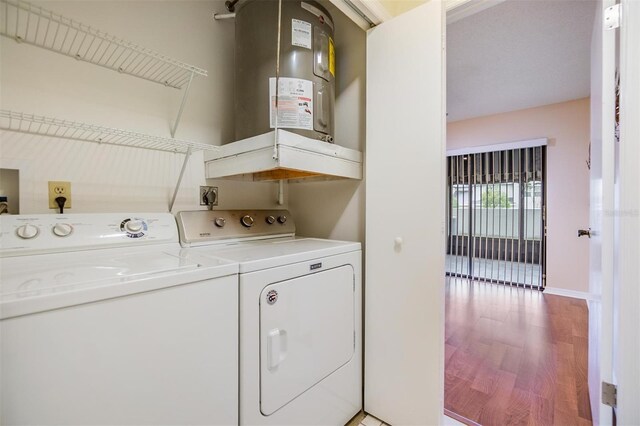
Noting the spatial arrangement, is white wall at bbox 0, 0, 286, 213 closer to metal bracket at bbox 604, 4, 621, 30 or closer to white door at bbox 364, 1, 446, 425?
white door at bbox 364, 1, 446, 425

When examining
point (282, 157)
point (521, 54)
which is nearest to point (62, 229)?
point (282, 157)

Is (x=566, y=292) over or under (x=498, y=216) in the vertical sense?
under

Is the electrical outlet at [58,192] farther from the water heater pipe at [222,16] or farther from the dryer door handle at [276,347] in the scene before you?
the water heater pipe at [222,16]

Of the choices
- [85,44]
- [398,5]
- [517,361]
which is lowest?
[517,361]

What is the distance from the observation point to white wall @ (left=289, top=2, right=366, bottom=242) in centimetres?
169

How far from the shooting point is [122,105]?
4.48 ft

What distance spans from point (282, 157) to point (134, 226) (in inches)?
29.0

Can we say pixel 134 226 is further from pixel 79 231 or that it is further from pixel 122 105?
pixel 122 105

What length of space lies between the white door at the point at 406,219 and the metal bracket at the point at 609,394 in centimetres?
58

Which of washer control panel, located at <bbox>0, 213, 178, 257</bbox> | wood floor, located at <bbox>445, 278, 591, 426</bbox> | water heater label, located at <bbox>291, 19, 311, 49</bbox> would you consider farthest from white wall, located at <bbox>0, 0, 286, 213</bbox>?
wood floor, located at <bbox>445, 278, 591, 426</bbox>

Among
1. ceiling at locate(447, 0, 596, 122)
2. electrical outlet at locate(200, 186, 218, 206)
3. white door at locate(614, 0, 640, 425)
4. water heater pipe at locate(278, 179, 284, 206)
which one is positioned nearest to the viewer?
white door at locate(614, 0, 640, 425)

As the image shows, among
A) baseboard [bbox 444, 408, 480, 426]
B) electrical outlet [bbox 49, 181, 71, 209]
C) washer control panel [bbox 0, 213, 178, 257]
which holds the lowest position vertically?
baseboard [bbox 444, 408, 480, 426]

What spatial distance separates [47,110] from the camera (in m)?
1.17

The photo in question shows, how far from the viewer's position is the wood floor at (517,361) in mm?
1655
